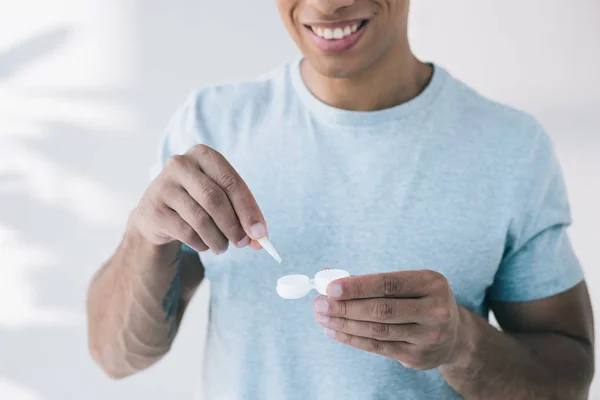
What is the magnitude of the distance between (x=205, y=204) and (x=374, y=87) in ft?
1.19

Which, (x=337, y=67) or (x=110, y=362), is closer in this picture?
(x=337, y=67)

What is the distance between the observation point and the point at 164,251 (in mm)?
943

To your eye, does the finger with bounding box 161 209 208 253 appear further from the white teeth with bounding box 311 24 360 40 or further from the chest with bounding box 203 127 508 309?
the white teeth with bounding box 311 24 360 40

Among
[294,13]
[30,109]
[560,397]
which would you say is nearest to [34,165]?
[30,109]

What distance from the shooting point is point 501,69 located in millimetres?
1440

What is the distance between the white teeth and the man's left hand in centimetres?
36

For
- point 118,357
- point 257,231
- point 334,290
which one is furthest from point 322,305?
point 118,357

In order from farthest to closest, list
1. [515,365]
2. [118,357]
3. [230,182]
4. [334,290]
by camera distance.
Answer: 1. [118,357]
2. [515,365]
3. [230,182]
4. [334,290]

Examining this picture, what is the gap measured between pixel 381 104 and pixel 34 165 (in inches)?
33.5

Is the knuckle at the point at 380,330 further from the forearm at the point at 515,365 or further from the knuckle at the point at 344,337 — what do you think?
the forearm at the point at 515,365

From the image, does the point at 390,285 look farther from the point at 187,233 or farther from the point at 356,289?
the point at 187,233

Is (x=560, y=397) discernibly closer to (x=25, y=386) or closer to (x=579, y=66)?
(x=579, y=66)

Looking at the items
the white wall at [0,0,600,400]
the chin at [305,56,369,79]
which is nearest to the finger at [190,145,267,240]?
the chin at [305,56,369,79]

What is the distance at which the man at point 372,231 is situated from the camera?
0.94m
